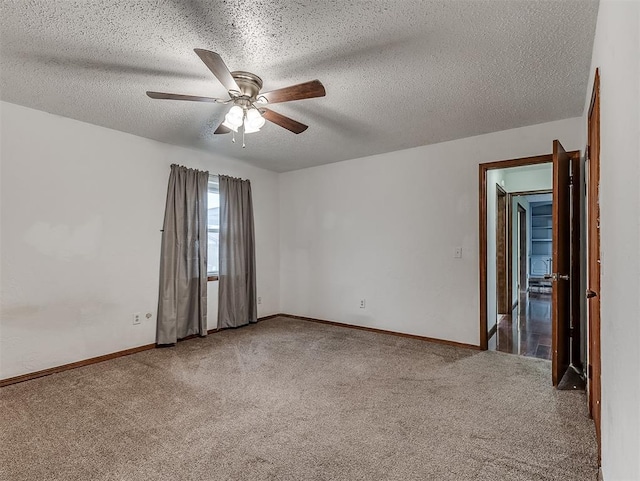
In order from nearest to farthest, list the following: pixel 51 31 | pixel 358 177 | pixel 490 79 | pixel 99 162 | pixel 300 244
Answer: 1. pixel 51 31
2. pixel 490 79
3. pixel 99 162
4. pixel 358 177
5. pixel 300 244

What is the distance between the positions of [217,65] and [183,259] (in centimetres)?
271

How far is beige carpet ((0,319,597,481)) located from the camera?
1747mm

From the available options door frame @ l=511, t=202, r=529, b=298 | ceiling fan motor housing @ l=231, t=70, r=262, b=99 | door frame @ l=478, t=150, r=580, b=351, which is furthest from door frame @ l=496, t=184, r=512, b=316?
ceiling fan motor housing @ l=231, t=70, r=262, b=99

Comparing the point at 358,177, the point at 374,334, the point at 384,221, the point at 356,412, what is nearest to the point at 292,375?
the point at 356,412

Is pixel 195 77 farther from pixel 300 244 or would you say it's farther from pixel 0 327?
pixel 300 244

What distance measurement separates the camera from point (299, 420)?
87.0 inches

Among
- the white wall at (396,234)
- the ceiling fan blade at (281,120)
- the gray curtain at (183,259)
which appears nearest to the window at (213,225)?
the gray curtain at (183,259)

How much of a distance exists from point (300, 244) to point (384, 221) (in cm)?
150

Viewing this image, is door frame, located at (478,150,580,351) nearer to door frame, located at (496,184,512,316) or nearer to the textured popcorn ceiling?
the textured popcorn ceiling

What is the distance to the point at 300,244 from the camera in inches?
209

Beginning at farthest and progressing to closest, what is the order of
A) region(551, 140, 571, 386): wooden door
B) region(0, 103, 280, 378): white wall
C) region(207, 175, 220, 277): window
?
region(207, 175, 220, 277): window, region(0, 103, 280, 378): white wall, region(551, 140, 571, 386): wooden door

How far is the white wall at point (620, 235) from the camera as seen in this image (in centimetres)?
96

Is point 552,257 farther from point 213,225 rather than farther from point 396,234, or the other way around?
point 213,225

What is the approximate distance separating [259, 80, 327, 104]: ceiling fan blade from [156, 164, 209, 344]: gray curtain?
2.25 m
